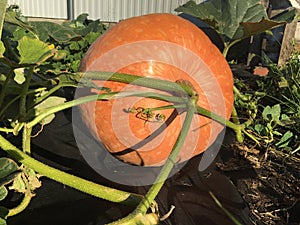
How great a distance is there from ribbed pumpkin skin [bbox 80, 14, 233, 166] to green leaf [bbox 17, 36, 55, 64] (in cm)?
30

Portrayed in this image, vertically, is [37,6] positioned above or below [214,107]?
below

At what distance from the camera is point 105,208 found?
775 millimetres

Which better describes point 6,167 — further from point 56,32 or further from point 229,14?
point 229,14

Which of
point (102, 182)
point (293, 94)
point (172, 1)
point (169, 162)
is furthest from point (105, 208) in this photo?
point (172, 1)

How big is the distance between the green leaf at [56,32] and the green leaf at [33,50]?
0.22 m

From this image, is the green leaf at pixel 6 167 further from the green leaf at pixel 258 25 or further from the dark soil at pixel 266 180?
the green leaf at pixel 258 25

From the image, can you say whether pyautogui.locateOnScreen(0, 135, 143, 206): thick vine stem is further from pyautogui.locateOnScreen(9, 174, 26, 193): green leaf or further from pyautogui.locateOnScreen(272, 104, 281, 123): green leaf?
pyautogui.locateOnScreen(272, 104, 281, 123): green leaf

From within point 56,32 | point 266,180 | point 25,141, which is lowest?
point 266,180

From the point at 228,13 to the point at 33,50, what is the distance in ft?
2.19

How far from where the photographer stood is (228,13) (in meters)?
1.09

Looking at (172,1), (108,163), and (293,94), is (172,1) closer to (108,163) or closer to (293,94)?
(293,94)

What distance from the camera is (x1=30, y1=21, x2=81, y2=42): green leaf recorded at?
789mm

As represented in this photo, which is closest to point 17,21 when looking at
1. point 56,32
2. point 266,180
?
point 56,32

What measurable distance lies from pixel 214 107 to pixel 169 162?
0.34 m
